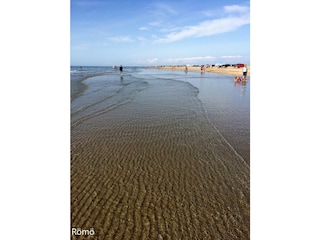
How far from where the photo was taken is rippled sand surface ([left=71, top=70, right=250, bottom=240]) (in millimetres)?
3441

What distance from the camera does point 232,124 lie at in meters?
8.25

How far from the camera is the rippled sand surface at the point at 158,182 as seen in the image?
3.44 meters

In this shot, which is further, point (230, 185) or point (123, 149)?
point (123, 149)

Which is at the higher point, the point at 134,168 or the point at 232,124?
the point at 232,124

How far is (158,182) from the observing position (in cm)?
459
